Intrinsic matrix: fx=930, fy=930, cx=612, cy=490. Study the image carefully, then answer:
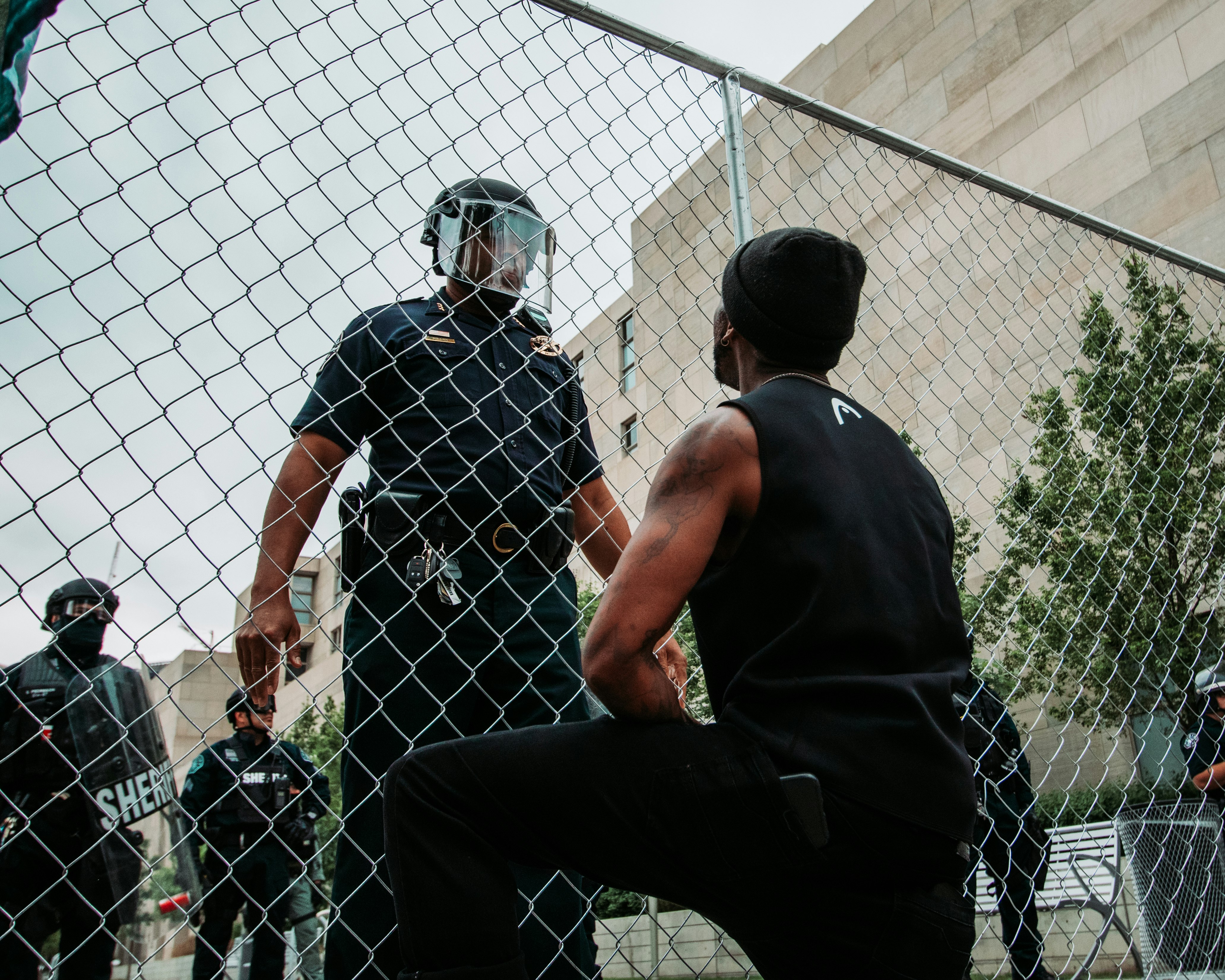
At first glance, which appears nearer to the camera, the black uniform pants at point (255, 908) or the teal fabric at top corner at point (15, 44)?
the teal fabric at top corner at point (15, 44)

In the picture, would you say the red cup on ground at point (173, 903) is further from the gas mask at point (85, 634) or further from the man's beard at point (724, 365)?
the man's beard at point (724, 365)

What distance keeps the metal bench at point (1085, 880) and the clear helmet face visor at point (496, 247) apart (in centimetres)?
344

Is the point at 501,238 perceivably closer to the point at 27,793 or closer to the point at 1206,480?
the point at 27,793

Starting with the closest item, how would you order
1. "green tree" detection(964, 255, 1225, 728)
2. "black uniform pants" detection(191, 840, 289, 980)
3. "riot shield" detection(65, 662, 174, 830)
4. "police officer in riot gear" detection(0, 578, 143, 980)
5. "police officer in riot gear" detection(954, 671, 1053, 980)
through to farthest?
1. "riot shield" detection(65, 662, 174, 830)
2. "police officer in riot gear" detection(0, 578, 143, 980)
3. "police officer in riot gear" detection(954, 671, 1053, 980)
4. "black uniform pants" detection(191, 840, 289, 980)
5. "green tree" detection(964, 255, 1225, 728)

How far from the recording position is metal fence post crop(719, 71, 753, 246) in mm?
2668

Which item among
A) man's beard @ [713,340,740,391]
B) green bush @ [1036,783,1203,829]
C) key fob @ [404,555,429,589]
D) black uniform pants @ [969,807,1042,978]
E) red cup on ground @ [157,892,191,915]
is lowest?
green bush @ [1036,783,1203,829]

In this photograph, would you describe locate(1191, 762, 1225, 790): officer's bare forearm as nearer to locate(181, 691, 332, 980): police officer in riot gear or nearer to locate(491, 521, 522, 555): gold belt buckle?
locate(491, 521, 522, 555): gold belt buckle

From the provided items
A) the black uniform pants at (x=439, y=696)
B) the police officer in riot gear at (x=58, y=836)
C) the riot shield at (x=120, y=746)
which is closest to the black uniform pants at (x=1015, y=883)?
the black uniform pants at (x=439, y=696)

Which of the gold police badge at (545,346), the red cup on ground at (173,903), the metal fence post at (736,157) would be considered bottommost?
the red cup on ground at (173,903)

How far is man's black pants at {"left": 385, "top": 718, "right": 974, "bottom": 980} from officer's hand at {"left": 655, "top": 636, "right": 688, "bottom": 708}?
0.81 metres

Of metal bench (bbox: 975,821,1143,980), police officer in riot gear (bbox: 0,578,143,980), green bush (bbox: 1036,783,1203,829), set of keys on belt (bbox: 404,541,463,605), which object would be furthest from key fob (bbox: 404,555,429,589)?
green bush (bbox: 1036,783,1203,829)

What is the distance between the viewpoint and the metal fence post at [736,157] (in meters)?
2.67

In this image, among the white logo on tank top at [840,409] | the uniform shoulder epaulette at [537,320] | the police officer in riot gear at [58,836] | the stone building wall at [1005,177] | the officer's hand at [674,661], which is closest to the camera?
the white logo on tank top at [840,409]

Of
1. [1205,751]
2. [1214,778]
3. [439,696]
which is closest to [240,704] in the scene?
[439,696]
